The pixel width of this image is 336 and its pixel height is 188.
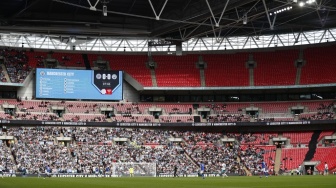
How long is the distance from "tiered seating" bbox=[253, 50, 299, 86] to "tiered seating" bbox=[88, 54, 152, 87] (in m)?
15.2

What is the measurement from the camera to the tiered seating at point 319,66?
226 feet

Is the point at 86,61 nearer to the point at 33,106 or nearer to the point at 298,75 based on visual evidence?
the point at 33,106

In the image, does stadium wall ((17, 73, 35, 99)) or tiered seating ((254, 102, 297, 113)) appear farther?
tiered seating ((254, 102, 297, 113))

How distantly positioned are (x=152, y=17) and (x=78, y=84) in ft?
60.8

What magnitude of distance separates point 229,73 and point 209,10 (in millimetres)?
24370

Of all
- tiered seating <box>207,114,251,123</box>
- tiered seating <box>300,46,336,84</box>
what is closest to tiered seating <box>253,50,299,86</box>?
tiered seating <box>300,46,336,84</box>

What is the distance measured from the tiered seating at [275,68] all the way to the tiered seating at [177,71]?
337 inches

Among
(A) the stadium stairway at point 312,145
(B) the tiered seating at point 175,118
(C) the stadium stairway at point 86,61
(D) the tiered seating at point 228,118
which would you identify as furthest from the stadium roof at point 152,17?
(A) the stadium stairway at point 312,145

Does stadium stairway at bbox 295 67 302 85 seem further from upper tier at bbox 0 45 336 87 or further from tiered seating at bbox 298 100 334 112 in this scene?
tiered seating at bbox 298 100 334 112

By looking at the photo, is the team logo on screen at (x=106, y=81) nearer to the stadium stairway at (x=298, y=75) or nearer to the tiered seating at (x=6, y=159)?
the tiered seating at (x=6, y=159)

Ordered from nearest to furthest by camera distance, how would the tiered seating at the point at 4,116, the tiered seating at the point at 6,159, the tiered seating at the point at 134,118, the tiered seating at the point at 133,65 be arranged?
the tiered seating at the point at 6,159
the tiered seating at the point at 4,116
the tiered seating at the point at 134,118
the tiered seating at the point at 133,65

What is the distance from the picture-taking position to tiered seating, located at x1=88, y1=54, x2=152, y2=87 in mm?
72562

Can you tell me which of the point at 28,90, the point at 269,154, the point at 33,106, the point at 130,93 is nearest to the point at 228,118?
the point at 269,154

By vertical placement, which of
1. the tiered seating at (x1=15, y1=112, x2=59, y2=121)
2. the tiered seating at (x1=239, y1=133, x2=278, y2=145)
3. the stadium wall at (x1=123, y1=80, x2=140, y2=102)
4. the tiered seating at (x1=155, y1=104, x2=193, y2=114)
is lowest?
the tiered seating at (x1=239, y1=133, x2=278, y2=145)
